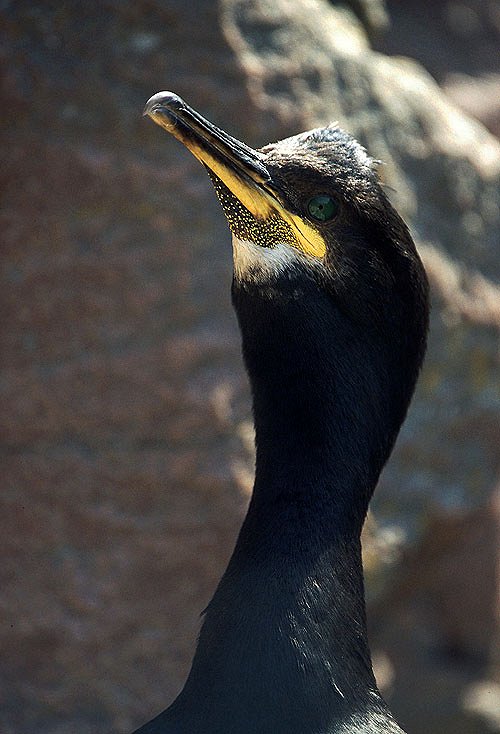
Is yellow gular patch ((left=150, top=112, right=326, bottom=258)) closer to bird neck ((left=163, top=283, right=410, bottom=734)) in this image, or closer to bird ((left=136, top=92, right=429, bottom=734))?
bird ((left=136, top=92, right=429, bottom=734))

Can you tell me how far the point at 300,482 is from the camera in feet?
7.62

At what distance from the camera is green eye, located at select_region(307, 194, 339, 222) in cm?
231

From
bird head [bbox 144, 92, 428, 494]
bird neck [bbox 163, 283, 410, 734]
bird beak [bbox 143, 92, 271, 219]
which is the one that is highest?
bird beak [bbox 143, 92, 271, 219]

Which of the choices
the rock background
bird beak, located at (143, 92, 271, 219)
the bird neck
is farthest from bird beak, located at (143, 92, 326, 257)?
the rock background

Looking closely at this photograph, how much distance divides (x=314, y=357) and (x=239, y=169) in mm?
404

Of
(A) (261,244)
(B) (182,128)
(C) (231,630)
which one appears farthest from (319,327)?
(C) (231,630)

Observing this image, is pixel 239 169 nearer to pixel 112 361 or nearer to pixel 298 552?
pixel 298 552

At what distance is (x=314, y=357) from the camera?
7.68 ft

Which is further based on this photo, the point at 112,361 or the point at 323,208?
the point at 112,361

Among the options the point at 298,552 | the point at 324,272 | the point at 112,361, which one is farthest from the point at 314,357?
the point at 112,361

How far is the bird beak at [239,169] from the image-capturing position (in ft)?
7.28

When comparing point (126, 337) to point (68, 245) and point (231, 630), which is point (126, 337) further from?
point (231, 630)

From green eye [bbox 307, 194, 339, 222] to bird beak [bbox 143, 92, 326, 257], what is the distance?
0.03m

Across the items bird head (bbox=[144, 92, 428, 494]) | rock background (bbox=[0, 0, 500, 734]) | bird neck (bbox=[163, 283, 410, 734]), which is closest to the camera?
bird neck (bbox=[163, 283, 410, 734])
